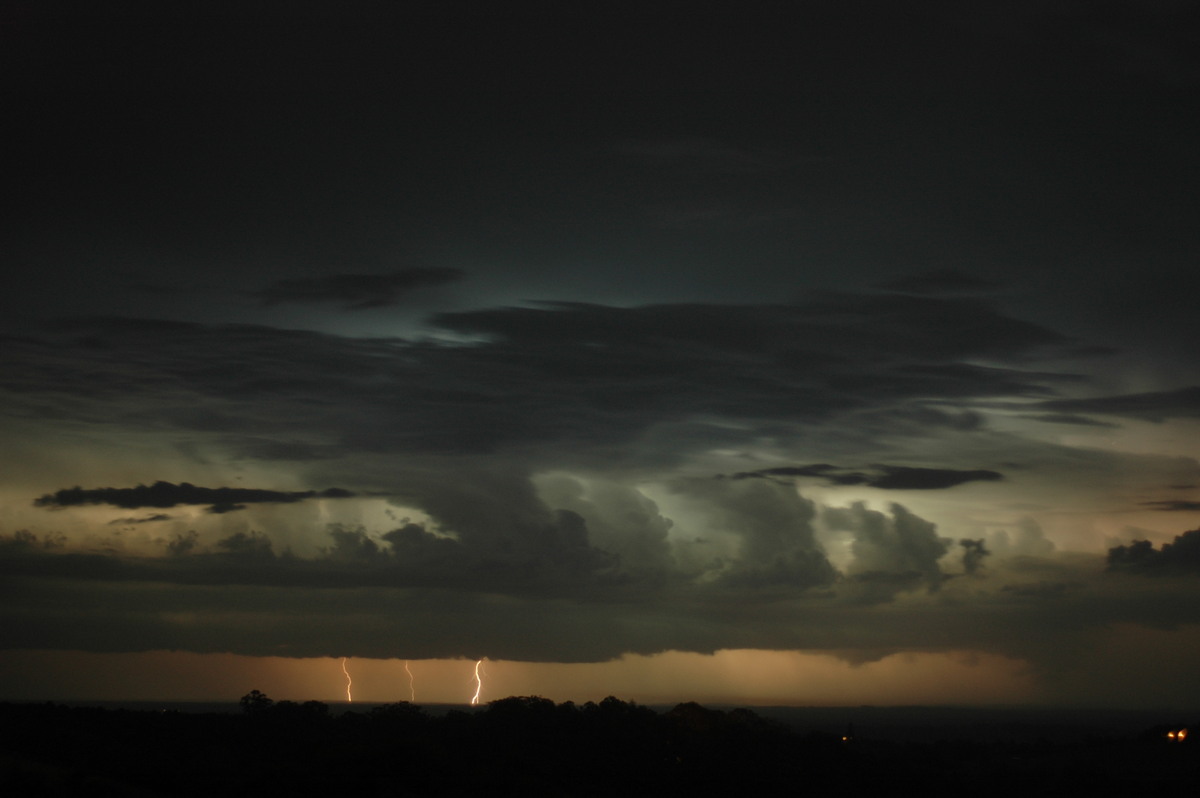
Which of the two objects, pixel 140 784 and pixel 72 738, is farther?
pixel 72 738

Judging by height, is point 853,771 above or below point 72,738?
below

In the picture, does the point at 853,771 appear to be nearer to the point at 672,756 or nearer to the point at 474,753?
the point at 672,756

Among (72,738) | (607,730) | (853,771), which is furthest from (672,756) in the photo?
(72,738)

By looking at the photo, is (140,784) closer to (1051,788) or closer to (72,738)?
(72,738)

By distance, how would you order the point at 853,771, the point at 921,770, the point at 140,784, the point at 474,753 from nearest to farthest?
the point at 140,784
the point at 474,753
the point at 853,771
the point at 921,770

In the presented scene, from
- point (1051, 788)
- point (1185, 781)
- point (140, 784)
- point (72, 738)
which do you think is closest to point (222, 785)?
point (140, 784)

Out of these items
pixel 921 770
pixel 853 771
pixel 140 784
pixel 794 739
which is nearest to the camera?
pixel 140 784
